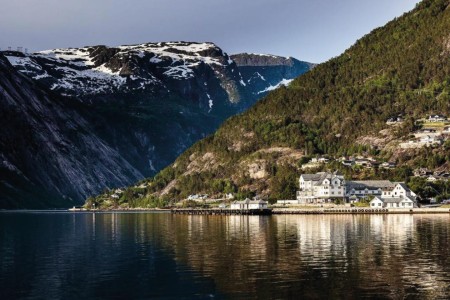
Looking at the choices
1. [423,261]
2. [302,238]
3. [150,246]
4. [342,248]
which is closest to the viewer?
[423,261]

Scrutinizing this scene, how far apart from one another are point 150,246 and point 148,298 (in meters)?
44.5

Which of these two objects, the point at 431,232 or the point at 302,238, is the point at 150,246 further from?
the point at 431,232

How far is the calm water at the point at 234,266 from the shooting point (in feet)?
205

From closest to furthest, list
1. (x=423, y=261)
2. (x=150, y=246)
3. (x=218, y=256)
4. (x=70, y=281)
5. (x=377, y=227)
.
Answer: (x=70, y=281) → (x=423, y=261) → (x=218, y=256) → (x=150, y=246) → (x=377, y=227)

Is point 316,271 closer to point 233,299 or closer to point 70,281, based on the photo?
point 233,299

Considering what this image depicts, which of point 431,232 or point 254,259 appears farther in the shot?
point 431,232

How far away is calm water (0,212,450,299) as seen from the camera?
62.6 meters

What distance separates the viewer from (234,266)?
78062mm

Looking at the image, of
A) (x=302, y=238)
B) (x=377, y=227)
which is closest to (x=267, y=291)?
(x=302, y=238)

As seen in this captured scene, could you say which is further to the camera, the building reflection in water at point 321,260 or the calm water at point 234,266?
the building reflection in water at point 321,260

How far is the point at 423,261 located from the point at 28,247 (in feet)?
210

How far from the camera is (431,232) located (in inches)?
4712

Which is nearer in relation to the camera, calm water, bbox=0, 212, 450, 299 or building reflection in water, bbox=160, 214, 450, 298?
calm water, bbox=0, 212, 450, 299

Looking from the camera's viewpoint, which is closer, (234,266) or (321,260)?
(234,266)
